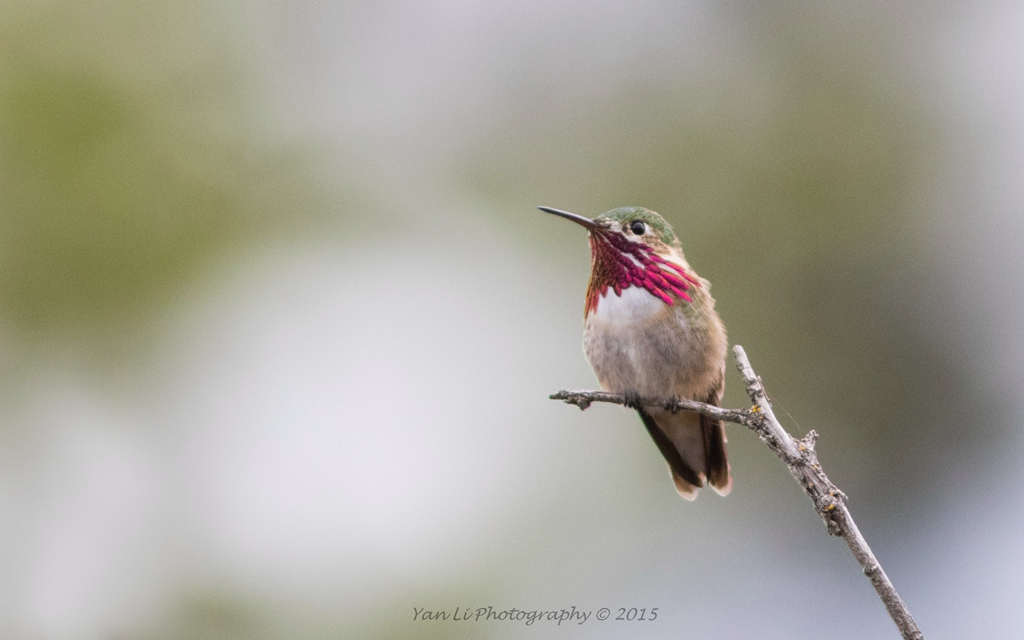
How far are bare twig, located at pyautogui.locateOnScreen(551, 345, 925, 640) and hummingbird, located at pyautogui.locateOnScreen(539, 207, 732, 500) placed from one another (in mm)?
1131

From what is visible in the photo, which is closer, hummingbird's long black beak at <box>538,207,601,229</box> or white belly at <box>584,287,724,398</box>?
hummingbird's long black beak at <box>538,207,601,229</box>

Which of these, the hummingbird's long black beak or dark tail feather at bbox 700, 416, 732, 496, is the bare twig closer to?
the hummingbird's long black beak

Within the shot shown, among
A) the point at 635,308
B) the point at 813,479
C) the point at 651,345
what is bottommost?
the point at 651,345

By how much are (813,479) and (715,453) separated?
1.68 m

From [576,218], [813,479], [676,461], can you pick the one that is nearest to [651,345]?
[676,461]

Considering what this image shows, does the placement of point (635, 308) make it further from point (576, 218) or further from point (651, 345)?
point (576, 218)

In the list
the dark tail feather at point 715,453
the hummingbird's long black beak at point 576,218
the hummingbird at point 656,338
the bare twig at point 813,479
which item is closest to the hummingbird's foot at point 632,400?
the hummingbird at point 656,338

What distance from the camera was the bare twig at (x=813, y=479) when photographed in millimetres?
1396

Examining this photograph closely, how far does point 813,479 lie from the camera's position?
175 centimetres

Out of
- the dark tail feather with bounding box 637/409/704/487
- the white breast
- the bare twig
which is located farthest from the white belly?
the bare twig

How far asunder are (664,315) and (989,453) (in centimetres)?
352

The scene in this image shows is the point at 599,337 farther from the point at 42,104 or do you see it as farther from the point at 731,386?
the point at 42,104

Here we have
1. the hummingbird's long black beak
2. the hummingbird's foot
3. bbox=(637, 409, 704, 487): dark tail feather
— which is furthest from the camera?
bbox=(637, 409, 704, 487): dark tail feather

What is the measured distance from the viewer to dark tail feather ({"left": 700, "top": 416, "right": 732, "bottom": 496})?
3400mm
